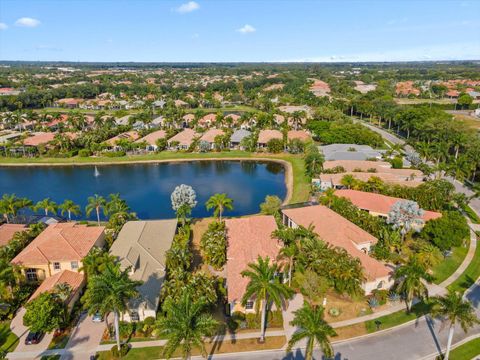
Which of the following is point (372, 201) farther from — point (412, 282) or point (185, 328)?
A: point (185, 328)

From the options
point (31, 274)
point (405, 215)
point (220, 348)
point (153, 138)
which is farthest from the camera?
point (153, 138)

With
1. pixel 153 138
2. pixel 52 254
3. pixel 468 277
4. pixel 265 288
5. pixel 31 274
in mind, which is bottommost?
pixel 468 277

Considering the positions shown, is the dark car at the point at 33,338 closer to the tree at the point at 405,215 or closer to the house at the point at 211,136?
the tree at the point at 405,215

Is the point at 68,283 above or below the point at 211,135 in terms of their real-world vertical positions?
below

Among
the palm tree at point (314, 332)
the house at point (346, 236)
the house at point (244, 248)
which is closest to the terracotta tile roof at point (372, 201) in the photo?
the house at point (346, 236)

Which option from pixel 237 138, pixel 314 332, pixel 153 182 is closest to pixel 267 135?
pixel 237 138

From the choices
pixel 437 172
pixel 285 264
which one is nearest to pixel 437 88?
pixel 437 172

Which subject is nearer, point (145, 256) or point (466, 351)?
point (466, 351)

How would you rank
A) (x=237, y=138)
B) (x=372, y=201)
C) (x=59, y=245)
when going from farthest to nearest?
(x=237, y=138) < (x=372, y=201) < (x=59, y=245)
